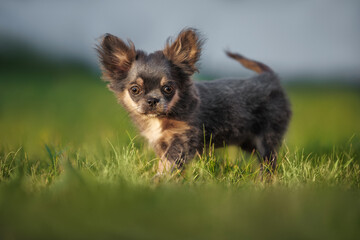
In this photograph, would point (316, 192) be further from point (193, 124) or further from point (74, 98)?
point (74, 98)

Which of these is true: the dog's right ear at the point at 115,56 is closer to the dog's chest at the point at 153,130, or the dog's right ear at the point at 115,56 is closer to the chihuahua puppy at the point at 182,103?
the chihuahua puppy at the point at 182,103

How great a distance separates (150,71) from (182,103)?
49 cm

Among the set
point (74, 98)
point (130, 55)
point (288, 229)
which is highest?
point (130, 55)

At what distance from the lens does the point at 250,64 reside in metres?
5.22

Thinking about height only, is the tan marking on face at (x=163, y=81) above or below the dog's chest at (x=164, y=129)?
above

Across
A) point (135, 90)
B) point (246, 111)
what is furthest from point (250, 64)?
point (135, 90)

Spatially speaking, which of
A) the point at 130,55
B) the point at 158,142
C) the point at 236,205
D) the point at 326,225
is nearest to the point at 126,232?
the point at 236,205

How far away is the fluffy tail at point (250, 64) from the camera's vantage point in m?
5.12

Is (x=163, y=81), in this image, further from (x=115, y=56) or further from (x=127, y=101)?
(x=115, y=56)

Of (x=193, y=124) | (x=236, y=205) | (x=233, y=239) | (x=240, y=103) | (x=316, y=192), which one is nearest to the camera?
(x=233, y=239)

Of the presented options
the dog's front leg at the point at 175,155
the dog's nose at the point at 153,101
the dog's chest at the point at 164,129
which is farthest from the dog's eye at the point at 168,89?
the dog's front leg at the point at 175,155

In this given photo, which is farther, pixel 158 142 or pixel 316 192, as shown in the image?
pixel 158 142

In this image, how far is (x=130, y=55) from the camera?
4.07 metres

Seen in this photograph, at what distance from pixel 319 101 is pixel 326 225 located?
40.1 feet
